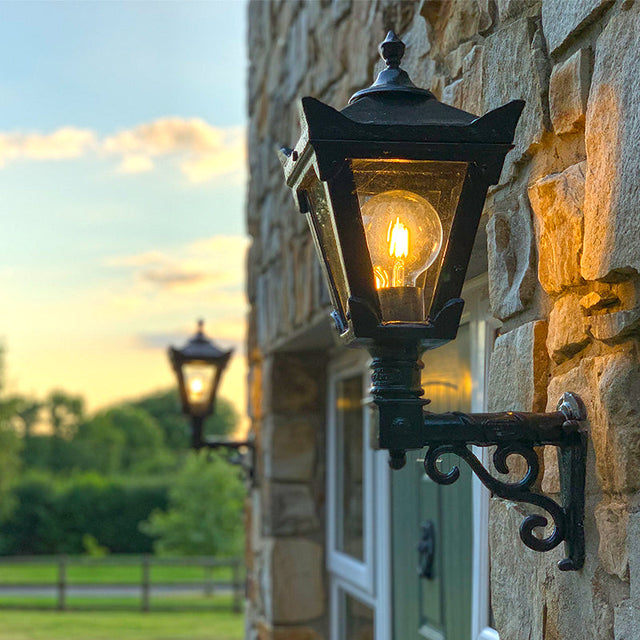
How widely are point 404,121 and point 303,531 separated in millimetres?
3065

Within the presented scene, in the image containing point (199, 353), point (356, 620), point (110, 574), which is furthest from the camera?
point (110, 574)

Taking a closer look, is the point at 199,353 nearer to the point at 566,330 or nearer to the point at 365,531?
the point at 365,531

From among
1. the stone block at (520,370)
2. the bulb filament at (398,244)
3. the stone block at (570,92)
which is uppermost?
the stone block at (570,92)

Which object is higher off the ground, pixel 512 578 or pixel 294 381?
pixel 294 381

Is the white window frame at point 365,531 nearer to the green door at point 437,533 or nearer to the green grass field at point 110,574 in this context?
the green door at point 437,533

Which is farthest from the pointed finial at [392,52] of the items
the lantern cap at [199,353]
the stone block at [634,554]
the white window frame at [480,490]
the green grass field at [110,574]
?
the green grass field at [110,574]

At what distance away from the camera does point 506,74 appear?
1888 mm

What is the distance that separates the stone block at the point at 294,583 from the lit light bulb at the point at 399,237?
294 cm

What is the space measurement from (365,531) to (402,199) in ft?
7.59

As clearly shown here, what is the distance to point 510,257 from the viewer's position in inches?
72.5

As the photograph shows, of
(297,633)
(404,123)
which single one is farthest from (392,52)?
(297,633)

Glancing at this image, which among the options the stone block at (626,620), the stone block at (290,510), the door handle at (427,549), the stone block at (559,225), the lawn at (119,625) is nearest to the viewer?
the stone block at (626,620)

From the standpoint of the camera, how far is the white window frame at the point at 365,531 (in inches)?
133

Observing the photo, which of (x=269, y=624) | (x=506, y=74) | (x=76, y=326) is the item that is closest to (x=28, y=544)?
(x=76, y=326)
